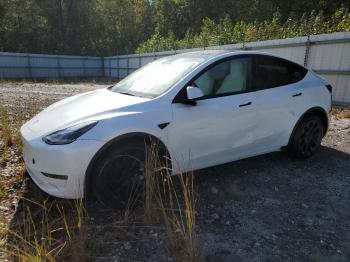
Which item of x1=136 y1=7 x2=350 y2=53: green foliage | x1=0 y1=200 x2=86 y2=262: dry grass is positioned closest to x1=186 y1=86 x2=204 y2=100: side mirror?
x1=0 y1=200 x2=86 y2=262: dry grass

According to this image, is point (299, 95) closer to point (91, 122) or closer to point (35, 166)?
point (91, 122)

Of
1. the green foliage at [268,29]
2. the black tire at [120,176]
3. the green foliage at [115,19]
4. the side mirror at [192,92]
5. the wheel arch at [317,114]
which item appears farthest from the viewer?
the green foliage at [115,19]

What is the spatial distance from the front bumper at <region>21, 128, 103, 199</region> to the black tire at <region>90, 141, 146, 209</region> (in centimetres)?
14

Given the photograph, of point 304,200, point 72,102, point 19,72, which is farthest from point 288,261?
point 19,72

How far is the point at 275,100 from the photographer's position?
161 inches

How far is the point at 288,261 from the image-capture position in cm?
249

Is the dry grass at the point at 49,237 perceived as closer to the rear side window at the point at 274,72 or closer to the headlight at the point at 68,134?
the headlight at the point at 68,134

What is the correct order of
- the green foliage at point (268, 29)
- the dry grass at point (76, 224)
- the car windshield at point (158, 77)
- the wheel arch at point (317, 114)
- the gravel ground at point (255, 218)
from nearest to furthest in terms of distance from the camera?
the dry grass at point (76, 224)
the gravel ground at point (255, 218)
the car windshield at point (158, 77)
the wheel arch at point (317, 114)
the green foliage at point (268, 29)

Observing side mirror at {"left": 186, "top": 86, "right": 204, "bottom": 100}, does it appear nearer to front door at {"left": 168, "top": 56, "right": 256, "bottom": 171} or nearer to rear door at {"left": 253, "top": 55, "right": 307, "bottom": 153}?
front door at {"left": 168, "top": 56, "right": 256, "bottom": 171}

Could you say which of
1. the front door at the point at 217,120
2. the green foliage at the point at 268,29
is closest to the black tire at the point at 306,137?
the front door at the point at 217,120

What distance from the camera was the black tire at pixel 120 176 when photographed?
2.97 meters

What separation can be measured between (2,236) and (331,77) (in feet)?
34.0

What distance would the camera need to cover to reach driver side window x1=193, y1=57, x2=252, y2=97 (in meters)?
3.61

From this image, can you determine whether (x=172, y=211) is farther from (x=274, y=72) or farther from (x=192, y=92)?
(x=274, y=72)
